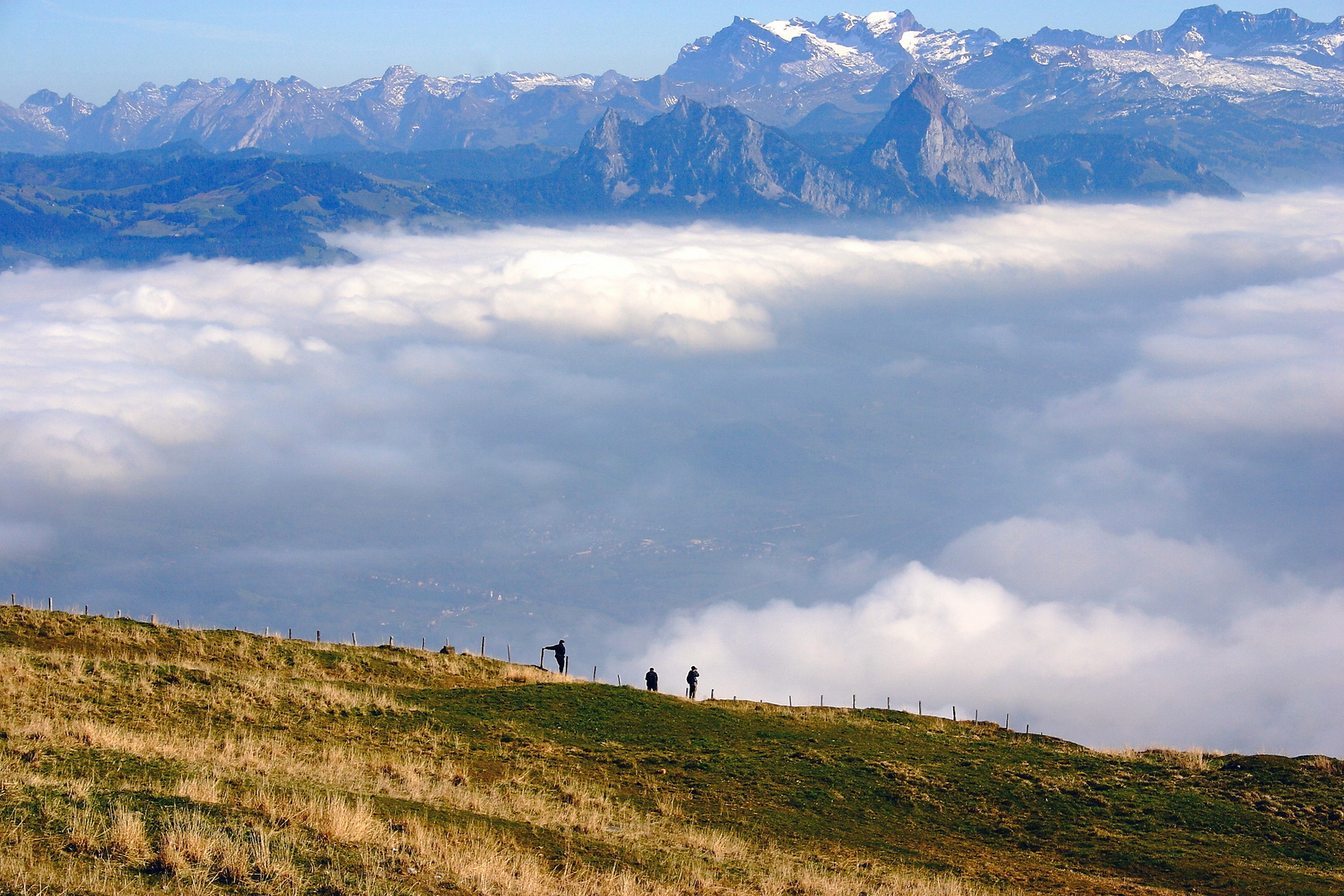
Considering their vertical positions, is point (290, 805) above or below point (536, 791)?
above

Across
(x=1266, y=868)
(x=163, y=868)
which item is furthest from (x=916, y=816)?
(x=163, y=868)

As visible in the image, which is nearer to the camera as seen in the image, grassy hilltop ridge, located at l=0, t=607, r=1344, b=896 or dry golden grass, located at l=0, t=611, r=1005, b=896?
dry golden grass, located at l=0, t=611, r=1005, b=896

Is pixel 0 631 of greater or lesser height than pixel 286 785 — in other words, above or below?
above

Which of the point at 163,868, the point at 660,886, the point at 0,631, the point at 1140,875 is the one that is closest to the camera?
the point at 163,868

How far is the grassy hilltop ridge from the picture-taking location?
54.6 feet

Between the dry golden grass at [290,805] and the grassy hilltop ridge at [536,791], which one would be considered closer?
the dry golden grass at [290,805]

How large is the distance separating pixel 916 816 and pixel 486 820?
1329cm

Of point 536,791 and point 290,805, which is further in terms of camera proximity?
point 536,791

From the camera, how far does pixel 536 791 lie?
26.3m

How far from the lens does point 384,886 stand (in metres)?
15.4

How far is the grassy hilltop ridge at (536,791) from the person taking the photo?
16.7 m

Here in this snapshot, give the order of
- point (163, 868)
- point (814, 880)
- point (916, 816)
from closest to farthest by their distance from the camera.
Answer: point (163, 868) < point (814, 880) < point (916, 816)

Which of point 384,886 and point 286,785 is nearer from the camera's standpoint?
point 384,886

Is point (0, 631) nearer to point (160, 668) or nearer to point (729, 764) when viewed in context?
point (160, 668)
